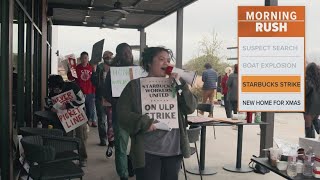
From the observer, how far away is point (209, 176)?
4.99 meters

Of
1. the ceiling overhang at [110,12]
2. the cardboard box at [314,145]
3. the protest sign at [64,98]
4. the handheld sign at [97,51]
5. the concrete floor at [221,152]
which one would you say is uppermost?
the ceiling overhang at [110,12]

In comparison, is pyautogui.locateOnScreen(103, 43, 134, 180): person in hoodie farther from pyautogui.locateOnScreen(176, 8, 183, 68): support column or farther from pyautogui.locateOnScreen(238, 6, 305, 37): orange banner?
pyautogui.locateOnScreen(176, 8, 183, 68): support column

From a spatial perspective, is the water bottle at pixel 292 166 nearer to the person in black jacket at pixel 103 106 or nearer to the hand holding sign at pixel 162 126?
the hand holding sign at pixel 162 126

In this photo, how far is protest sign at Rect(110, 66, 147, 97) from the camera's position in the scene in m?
4.23

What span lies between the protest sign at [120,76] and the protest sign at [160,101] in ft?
5.47

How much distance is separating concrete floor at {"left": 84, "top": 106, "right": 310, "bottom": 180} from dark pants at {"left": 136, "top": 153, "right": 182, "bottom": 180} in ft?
7.33

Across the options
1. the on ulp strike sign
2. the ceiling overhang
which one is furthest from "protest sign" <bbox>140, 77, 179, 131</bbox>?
the ceiling overhang

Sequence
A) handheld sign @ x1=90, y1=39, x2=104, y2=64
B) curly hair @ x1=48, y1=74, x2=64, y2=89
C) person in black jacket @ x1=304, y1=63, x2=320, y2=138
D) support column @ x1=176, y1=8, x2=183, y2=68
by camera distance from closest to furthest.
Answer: curly hair @ x1=48, y1=74, x2=64, y2=89
handheld sign @ x1=90, y1=39, x2=104, y2=64
person in black jacket @ x1=304, y1=63, x2=320, y2=138
support column @ x1=176, y1=8, x2=183, y2=68

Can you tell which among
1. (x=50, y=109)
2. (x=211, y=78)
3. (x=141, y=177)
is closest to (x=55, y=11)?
(x=211, y=78)

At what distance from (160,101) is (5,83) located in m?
1.34

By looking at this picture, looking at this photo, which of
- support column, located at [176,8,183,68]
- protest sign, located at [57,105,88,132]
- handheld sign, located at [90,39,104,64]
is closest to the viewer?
protest sign, located at [57,105,88,132]

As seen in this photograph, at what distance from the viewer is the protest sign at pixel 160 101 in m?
2.51

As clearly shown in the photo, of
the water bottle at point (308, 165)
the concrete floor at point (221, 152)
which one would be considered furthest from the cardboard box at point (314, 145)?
the concrete floor at point (221, 152)

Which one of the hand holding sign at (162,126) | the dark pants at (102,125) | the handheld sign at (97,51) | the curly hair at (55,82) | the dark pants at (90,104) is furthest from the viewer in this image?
the dark pants at (90,104)
